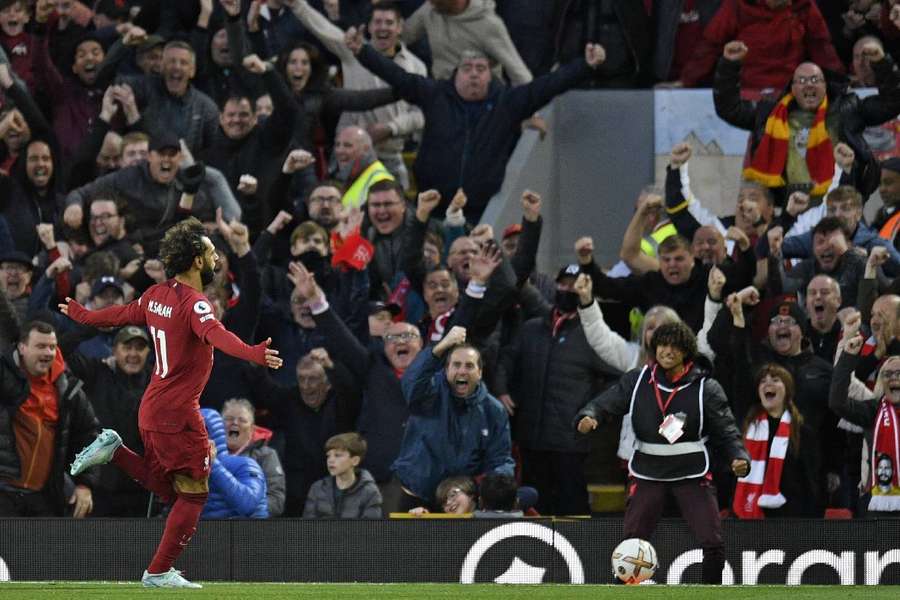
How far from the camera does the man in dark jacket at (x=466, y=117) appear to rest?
15578mm

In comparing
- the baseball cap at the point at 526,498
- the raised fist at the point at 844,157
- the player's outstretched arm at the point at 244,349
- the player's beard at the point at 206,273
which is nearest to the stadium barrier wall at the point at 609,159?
the raised fist at the point at 844,157

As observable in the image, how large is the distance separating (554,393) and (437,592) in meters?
3.76

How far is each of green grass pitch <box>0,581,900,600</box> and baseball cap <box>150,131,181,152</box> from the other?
215 inches

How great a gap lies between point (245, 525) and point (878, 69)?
6179 millimetres

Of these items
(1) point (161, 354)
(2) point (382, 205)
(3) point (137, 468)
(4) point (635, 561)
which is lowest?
(4) point (635, 561)

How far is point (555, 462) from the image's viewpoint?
43.1 feet

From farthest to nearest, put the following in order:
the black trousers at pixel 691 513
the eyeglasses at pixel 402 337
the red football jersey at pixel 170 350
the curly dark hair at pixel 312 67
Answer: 1. the curly dark hair at pixel 312 67
2. the eyeglasses at pixel 402 337
3. the black trousers at pixel 691 513
4. the red football jersey at pixel 170 350

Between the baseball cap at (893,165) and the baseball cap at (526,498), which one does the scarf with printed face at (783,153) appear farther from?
the baseball cap at (526,498)

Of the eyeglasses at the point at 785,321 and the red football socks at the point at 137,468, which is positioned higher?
the eyeglasses at the point at 785,321

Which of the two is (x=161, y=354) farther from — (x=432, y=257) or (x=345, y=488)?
(x=432, y=257)

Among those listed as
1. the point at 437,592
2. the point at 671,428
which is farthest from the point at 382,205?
the point at 437,592

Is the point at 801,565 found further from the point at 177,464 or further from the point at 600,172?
the point at 600,172

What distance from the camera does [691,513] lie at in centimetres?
1085

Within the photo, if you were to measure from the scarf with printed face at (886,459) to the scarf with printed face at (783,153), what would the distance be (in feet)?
11.3
